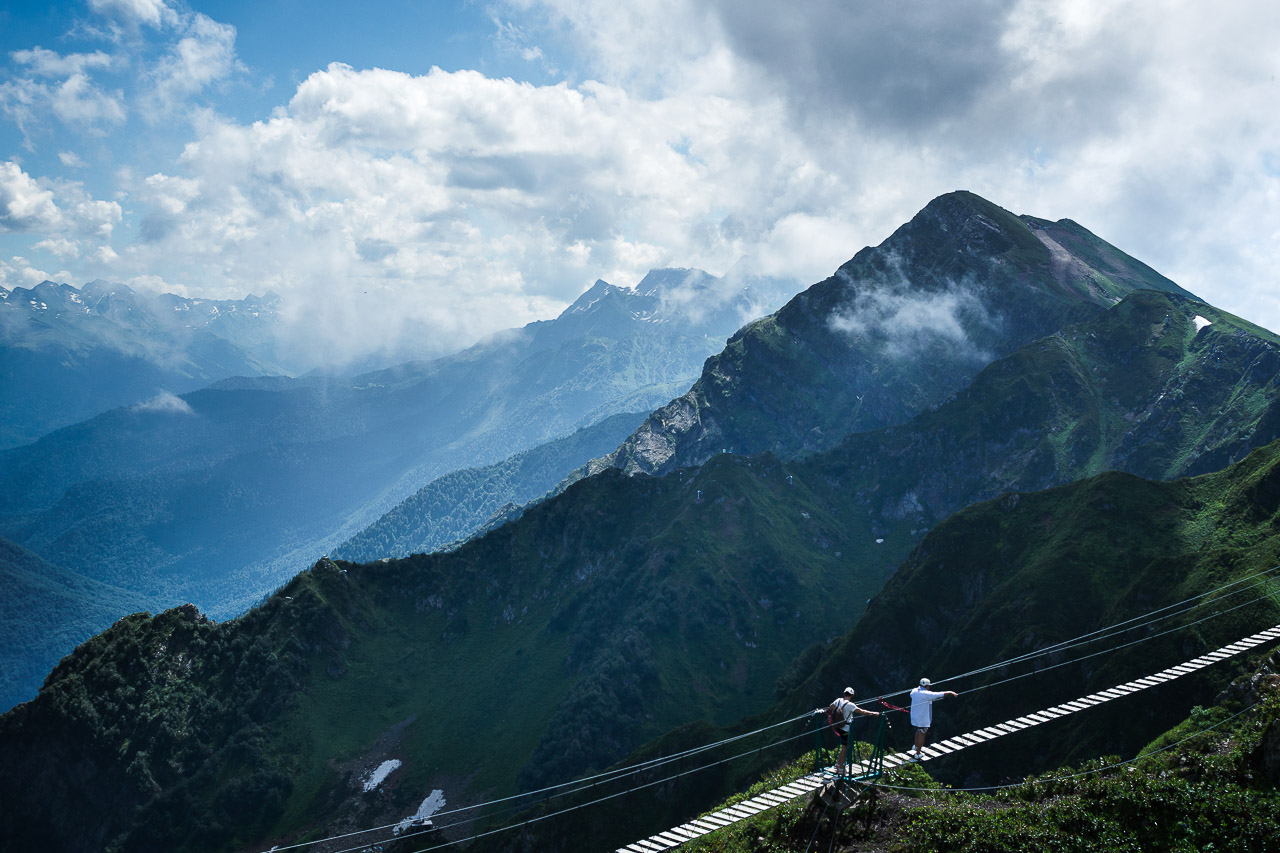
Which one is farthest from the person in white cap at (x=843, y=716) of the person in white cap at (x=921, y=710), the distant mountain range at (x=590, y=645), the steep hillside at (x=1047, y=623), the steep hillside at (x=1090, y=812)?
the distant mountain range at (x=590, y=645)

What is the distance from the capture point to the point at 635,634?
169m

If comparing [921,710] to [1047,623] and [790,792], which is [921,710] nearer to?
[790,792]

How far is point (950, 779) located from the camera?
3140 inches

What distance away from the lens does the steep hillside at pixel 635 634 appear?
101 metres

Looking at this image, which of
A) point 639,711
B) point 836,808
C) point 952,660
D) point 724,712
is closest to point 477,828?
point 639,711

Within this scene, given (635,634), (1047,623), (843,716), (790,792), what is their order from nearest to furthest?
(843,716), (790,792), (1047,623), (635,634)

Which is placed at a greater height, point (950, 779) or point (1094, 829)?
point (1094, 829)

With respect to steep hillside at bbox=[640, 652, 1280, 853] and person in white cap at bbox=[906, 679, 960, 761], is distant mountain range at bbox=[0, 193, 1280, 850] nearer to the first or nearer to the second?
steep hillside at bbox=[640, 652, 1280, 853]

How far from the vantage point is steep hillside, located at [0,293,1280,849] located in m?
101

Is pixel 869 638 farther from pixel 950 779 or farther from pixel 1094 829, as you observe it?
pixel 1094 829

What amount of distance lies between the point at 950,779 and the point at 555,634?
400 feet

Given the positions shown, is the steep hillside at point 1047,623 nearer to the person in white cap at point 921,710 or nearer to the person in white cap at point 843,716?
the person in white cap at point 921,710

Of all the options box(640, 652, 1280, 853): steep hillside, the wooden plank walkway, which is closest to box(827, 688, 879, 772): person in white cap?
the wooden plank walkway

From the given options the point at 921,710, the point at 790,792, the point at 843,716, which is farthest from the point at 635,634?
the point at 843,716
